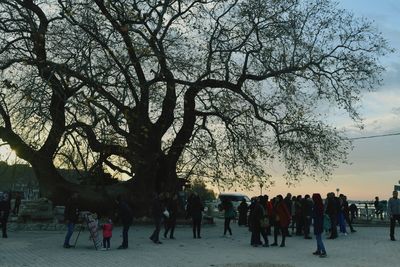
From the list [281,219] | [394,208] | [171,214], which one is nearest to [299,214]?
[394,208]

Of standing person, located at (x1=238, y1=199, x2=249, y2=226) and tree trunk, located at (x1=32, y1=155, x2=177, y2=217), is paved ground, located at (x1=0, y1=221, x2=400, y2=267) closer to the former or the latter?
tree trunk, located at (x1=32, y1=155, x2=177, y2=217)

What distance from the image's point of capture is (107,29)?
20.5 metres

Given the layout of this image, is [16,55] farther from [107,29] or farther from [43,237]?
[43,237]

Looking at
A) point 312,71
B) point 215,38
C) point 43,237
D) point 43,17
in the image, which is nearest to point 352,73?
point 312,71

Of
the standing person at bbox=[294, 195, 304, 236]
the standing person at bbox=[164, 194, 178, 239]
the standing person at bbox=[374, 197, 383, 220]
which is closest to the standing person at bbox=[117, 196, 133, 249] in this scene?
the standing person at bbox=[164, 194, 178, 239]

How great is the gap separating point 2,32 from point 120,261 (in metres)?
13.1

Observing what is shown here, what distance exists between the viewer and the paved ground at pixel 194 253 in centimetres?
1381

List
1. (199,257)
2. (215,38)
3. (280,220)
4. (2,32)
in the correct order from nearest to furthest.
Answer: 1. (199,257)
2. (280,220)
3. (2,32)
4. (215,38)

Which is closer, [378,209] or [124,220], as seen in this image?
[124,220]

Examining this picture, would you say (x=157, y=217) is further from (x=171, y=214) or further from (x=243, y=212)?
(x=243, y=212)

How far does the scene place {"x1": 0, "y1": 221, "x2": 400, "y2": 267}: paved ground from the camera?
13.8m

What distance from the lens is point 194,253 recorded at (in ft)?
52.4

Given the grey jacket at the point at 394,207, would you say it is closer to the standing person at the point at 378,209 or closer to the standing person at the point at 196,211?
the standing person at the point at 196,211

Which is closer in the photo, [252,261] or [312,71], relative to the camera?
[252,261]
